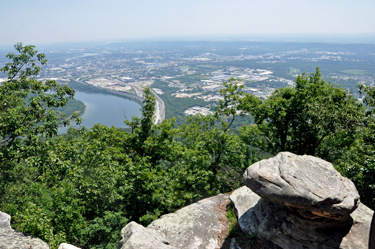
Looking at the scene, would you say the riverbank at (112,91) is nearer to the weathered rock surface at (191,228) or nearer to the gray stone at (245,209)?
the weathered rock surface at (191,228)

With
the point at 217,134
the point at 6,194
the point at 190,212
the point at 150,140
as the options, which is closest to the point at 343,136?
the point at 217,134

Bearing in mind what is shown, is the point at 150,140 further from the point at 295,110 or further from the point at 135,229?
the point at 295,110

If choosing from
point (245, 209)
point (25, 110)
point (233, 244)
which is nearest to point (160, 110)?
point (25, 110)

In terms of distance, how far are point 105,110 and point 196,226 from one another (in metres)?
119

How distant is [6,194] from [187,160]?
12.9m

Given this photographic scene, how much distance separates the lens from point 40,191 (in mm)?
11555

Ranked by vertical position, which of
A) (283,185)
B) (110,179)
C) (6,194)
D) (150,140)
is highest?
(283,185)

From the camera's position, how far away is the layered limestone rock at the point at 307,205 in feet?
24.6

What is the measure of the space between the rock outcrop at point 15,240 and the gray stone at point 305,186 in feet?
27.8

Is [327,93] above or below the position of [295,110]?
above

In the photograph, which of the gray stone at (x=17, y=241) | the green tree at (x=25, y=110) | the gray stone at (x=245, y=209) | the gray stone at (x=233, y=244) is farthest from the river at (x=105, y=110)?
the gray stone at (x=233, y=244)

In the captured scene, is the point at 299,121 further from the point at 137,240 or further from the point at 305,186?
the point at 137,240

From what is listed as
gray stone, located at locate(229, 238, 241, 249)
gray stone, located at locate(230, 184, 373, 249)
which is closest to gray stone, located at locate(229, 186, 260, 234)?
gray stone, located at locate(230, 184, 373, 249)

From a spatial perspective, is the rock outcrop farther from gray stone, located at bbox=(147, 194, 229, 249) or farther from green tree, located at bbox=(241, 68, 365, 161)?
green tree, located at bbox=(241, 68, 365, 161)
